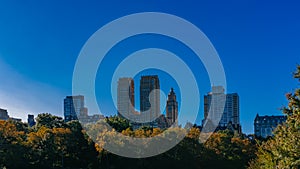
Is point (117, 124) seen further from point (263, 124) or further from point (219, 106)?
point (263, 124)

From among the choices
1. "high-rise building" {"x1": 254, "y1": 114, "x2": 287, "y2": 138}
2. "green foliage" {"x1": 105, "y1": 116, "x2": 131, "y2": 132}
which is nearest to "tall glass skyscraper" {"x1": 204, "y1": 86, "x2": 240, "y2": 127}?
"high-rise building" {"x1": 254, "y1": 114, "x2": 287, "y2": 138}

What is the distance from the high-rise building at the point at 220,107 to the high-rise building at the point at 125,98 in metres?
8.56

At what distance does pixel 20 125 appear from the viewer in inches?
1004

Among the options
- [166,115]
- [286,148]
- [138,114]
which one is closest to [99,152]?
[286,148]

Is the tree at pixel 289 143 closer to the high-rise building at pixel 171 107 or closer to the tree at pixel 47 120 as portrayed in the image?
the tree at pixel 47 120

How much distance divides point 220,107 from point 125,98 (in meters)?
16.2

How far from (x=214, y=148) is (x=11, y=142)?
1153 cm

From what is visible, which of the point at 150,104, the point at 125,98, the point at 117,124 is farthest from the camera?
the point at 150,104

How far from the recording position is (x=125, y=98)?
38094 mm

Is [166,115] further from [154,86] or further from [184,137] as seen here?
[184,137]

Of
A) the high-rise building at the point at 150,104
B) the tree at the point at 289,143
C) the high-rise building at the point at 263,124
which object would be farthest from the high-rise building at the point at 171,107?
the tree at the point at 289,143

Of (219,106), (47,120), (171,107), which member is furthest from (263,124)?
(47,120)

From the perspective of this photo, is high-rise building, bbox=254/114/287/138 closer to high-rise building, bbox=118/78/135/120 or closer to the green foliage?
high-rise building, bbox=118/78/135/120

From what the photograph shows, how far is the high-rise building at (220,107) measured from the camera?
145 ft
